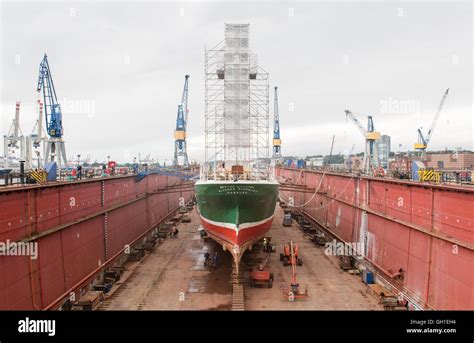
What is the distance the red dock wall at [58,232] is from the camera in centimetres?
1420

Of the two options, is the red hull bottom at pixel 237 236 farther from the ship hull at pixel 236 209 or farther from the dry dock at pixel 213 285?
the dry dock at pixel 213 285

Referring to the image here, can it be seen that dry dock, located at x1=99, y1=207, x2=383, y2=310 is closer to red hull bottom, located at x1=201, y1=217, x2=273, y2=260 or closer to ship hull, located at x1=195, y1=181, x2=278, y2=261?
red hull bottom, located at x1=201, y1=217, x2=273, y2=260

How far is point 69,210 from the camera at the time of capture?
19891mm

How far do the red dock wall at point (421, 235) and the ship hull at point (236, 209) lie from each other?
294 inches

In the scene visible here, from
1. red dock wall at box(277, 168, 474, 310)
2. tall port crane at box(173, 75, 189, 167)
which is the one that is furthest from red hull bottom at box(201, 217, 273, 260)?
tall port crane at box(173, 75, 189, 167)

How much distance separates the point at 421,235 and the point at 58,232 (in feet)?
60.6

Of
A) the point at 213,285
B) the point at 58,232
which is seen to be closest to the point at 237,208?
the point at 213,285

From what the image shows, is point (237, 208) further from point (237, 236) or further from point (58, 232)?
point (58, 232)

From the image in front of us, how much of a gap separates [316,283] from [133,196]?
19.5 metres

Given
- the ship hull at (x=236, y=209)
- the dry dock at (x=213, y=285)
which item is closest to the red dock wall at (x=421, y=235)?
the dry dock at (x=213, y=285)

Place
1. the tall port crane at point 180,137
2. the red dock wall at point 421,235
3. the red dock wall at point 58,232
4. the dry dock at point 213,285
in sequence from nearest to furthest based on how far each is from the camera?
the red dock wall at point 58,232 < the red dock wall at point 421,235 < the dry dock at point 213,285 < the tall port crane at point 180,137

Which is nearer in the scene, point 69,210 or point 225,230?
point 69,210
